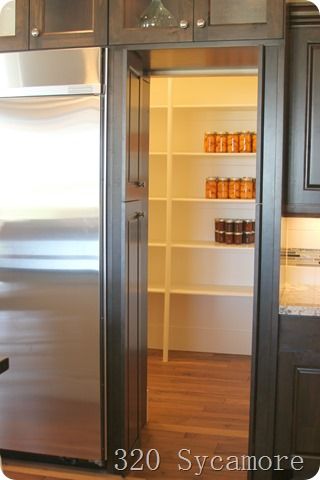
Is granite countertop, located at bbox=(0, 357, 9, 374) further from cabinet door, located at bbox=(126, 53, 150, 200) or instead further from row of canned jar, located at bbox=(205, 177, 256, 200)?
row of canned jar, located at bbox=(205, 177, 256, 200)

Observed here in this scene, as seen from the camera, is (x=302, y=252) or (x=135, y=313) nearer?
(x=135, y=313)

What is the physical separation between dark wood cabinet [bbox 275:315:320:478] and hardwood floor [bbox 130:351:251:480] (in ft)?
1.33

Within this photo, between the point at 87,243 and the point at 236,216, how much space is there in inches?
94.1

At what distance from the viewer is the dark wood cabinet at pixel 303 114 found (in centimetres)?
282

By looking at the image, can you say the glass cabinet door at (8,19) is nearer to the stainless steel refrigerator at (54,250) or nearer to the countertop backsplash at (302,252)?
the stainless steel refrigerator at (54,250)

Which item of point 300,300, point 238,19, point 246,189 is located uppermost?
point 238,19

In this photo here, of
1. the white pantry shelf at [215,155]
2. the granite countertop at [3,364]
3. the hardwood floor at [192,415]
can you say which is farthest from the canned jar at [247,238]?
the granite countertop at [3,364]

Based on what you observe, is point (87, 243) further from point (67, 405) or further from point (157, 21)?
point (157, 21)

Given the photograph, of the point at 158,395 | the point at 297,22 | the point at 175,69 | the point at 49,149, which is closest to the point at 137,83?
the point at 175,69

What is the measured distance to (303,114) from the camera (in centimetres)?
284

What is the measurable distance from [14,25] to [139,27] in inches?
23.7

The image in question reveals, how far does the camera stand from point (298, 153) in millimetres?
2873

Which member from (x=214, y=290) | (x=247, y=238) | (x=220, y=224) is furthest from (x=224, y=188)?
(x=214, y=290)

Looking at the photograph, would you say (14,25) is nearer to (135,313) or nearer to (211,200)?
(135,313)
